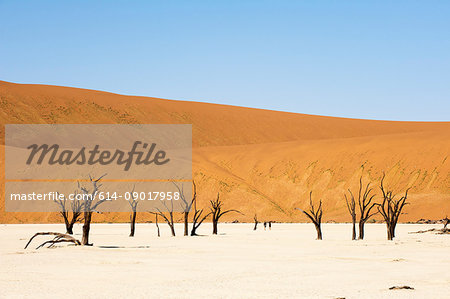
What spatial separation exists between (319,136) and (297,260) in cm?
12762

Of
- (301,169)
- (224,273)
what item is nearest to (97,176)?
(301,169)

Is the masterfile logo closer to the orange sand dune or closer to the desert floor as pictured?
the orange sand dune

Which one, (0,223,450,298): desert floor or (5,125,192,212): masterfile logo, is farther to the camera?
(5,125,192,212): masterfile logo

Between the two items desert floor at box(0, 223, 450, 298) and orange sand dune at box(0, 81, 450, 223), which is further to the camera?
orange sand dune at box(0, 81, 450, 223)

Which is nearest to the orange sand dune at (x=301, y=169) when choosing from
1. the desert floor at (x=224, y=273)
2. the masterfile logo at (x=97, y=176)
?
the masterfile logo at (x=97, y=176)

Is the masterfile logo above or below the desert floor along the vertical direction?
above

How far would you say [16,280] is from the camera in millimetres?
14445

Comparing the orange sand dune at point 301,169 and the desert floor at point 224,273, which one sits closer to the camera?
the desert floor at point 224,273

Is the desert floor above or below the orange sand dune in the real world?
below

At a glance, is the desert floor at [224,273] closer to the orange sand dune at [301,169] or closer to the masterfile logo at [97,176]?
the masterfile logo at [97,176]

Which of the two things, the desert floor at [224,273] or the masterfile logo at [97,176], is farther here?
the masterfile logo at [97,176]

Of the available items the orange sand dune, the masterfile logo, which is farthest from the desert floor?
the orange sand dune

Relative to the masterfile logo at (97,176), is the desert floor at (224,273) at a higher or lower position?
lower

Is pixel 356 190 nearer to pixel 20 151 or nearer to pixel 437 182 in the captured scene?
pixel 437 182
